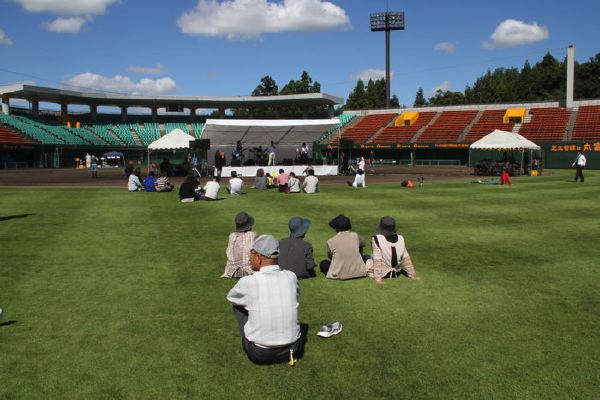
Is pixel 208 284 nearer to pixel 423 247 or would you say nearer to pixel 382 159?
pixel 423 247

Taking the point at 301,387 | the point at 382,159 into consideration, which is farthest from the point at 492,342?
the point at 382,159

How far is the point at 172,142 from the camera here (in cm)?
3544

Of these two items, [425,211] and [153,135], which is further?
[153,135]

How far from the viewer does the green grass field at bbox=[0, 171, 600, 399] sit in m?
5.29

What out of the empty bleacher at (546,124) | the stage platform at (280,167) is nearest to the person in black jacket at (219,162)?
the stage platform at (280,167)

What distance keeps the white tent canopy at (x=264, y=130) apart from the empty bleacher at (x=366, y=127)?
81.0 ft

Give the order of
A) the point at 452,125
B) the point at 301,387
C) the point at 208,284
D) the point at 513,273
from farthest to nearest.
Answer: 1. the point at 452,125
2. the point at 513,273
3. the point at 208,284
4. the point at 301,387

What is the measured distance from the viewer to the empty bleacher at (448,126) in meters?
61.6

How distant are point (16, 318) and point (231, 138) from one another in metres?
34.4

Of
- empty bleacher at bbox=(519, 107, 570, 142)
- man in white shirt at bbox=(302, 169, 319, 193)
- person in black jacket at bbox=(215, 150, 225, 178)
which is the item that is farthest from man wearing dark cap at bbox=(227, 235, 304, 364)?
empty bleacher at bbox=(519, 107, 570, 142)

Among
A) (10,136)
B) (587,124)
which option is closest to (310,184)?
(10,136)

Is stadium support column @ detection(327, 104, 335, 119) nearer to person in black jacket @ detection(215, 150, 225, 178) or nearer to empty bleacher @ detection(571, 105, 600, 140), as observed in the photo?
empty bleacher @ detection(571, 105, 600, 140)

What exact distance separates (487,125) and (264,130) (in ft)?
109

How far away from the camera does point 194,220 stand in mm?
16062
